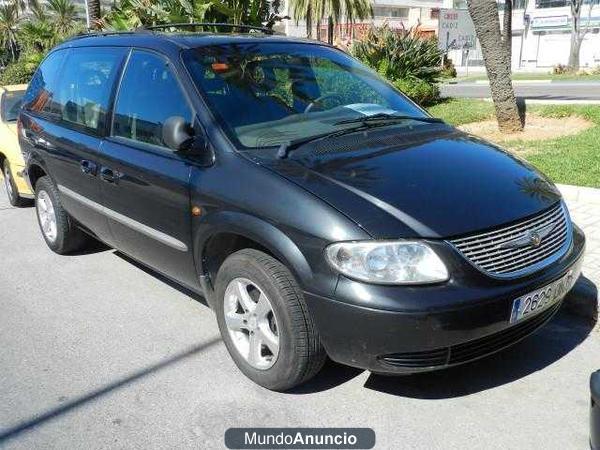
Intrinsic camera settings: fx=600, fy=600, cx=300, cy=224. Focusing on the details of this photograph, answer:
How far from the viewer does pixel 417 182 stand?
2.94 m

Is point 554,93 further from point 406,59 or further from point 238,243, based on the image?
point 238,243

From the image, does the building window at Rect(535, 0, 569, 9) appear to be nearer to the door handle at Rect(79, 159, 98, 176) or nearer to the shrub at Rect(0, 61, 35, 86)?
the shrub at Rect(0, 61, 35, 86)

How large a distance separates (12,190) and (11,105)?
116 cm

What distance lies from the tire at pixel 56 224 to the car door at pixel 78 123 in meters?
0.21

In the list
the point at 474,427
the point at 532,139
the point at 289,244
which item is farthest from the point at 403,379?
the point at 532,139

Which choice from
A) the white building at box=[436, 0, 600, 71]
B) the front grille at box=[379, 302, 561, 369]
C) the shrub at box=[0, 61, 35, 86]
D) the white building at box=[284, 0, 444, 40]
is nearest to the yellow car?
the front grille at box=[379, 302, 561, 369]

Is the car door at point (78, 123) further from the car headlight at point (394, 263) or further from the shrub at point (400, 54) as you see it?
the shrub at point (400, 54)

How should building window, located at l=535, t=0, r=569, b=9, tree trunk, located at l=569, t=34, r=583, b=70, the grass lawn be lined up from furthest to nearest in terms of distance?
building window, located at l=535, t=0, r=569, b=9
tree trunk, located at l=569, t=34, r=583, b=70
the grass lawn

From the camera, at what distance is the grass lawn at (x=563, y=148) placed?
Result: 6504 millimetres

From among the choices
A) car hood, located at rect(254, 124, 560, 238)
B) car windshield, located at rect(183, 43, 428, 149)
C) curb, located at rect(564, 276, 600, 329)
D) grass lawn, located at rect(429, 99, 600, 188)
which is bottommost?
curb, located at rect(564, 276, 600, 329)

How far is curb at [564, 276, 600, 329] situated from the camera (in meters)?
3.85

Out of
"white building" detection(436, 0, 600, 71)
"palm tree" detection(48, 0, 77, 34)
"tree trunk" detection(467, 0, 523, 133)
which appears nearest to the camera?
"tree trunk" detection(467, 0, 523, 133)

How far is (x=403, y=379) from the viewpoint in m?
3.31

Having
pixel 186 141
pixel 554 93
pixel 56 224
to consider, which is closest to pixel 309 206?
pixel 186 141
